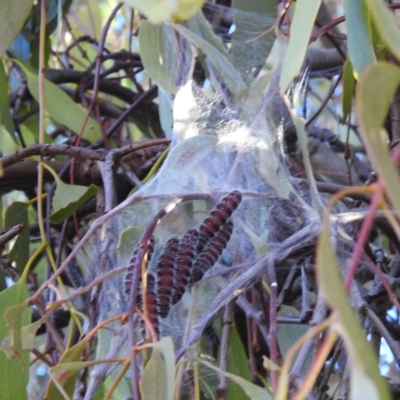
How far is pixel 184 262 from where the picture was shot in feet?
2.47

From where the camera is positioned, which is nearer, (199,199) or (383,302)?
(199,199)

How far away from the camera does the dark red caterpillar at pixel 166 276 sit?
2.38 feet

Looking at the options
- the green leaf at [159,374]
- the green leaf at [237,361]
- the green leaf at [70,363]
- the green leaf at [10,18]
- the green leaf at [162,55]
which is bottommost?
the green leaf at [237,361]

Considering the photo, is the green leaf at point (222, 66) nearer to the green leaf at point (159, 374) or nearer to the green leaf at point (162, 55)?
the green leaf at point (162, 55)

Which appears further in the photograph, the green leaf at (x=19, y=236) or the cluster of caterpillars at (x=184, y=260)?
the green leaf at (x=19, y=236)

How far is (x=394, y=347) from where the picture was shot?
77 cm

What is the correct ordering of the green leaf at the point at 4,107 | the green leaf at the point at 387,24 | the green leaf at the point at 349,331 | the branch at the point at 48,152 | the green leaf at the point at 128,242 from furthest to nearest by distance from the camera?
the green leaf at the point at 4,107 < the branch at the point at 48,152 < the green leaf at the point at 128,242 < the green leaf at the point at 387,24 < the green leaf at the point at 349,331

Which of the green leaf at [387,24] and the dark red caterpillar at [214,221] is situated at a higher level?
the green leaf at [387,24]

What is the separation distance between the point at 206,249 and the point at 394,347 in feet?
0.90

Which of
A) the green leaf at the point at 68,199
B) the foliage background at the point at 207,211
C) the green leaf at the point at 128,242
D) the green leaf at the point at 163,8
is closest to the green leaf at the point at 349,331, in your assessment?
the foliage background at the point at 207,211

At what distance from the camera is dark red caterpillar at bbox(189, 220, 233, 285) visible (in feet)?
2.53

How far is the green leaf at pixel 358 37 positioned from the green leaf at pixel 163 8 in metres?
0.25

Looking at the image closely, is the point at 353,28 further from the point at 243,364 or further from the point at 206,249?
the point at 243,364

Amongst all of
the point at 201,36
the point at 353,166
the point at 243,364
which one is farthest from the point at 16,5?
the point at 353,166
